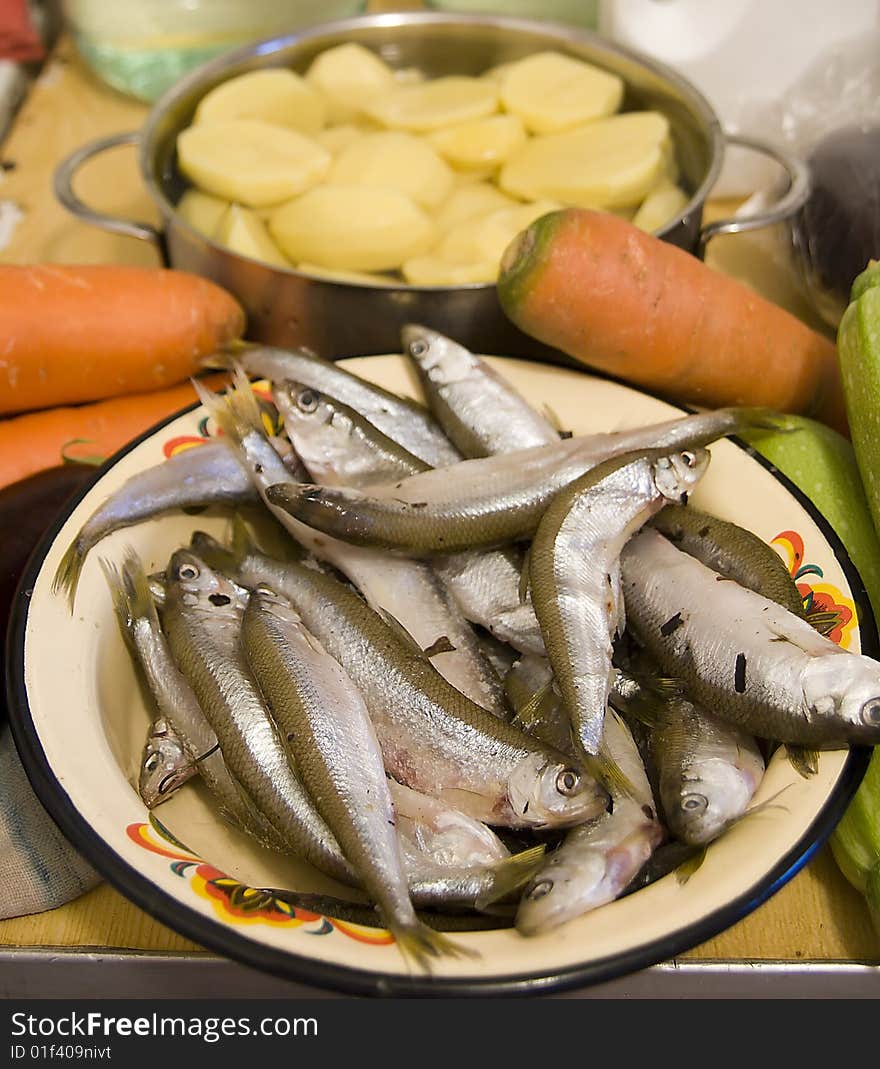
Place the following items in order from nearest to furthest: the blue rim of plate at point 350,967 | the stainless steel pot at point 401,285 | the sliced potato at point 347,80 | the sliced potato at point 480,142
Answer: the blue rim of plate at point 350,967
the stainless steel pot at point 401,285
the sliced potato at point 480,142
the sliced potato at point 347,80

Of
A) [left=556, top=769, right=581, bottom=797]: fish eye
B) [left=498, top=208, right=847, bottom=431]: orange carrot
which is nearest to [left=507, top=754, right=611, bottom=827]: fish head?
[left=556, top=769, right=581, bottom=797]: fish eye

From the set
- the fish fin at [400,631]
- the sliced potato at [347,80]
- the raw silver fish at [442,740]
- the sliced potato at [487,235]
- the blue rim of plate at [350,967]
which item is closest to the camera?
the blue rim of plate at [350,967]

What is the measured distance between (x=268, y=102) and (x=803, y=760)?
1116mm

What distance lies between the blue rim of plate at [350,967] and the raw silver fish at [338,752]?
0.03 metres

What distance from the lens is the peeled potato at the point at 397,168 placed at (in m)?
1.26

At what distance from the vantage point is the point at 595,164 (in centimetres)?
126

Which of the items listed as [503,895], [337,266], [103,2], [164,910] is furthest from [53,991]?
[103,2]

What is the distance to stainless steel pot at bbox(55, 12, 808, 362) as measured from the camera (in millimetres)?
1054

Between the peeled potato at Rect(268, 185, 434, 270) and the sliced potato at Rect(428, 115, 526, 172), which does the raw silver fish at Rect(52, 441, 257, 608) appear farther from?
the sliced potato at Rect(428, 115, 526, 172)

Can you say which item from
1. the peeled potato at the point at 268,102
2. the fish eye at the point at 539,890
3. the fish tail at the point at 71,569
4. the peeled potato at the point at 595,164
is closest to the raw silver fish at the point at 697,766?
the fish eye at the point at 539,890

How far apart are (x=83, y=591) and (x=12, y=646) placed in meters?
0.08

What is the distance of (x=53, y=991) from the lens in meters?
0.82

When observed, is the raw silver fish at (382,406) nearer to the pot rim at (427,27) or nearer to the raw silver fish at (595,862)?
the pot rim at (427,27)

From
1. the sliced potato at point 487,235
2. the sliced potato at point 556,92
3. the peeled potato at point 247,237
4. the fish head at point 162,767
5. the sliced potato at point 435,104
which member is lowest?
the fish head at point 162,767
